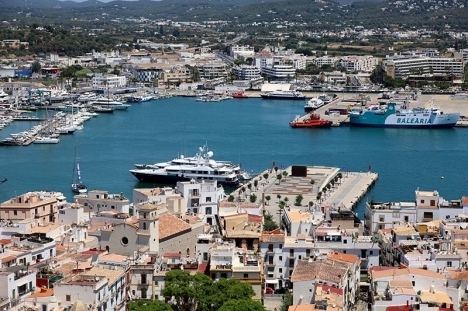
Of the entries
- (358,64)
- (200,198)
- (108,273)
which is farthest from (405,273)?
(358,64)

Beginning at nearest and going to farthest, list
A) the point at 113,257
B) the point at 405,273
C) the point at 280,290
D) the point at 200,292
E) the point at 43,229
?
1. the point at 200,292
2. the point at 405,273
3. the point at 113,257
4. the point at 280,290
5. the point at 43,229

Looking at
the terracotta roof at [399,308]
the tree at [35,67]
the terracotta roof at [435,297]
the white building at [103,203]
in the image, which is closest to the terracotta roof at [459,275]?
the terracotta roof at [435,297]

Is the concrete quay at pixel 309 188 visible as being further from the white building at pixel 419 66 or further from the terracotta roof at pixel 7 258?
the white building at pixel 419 66

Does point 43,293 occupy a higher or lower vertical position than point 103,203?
higher

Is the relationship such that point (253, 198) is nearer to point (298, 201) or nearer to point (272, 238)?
point (298, 201)

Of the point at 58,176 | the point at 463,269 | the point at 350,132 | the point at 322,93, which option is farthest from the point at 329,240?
the point at 322,93

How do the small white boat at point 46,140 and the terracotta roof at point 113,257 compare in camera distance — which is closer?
the terracotta roof at point 113,257

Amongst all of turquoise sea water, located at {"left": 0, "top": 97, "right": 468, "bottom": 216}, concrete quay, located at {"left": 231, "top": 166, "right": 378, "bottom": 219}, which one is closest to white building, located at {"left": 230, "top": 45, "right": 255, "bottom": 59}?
turquoise sea water, located at {"left": 0, "top": 97, "right": 468, "bottom": 216}

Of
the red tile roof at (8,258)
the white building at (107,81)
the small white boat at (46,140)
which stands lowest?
the white building at (107,81)
